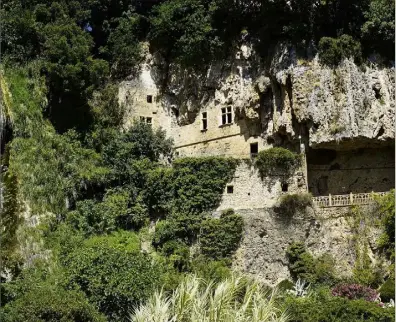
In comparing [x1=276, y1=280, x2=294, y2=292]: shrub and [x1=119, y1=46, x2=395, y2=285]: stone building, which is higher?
[x1=119, y1=46, x2=395, y2=285]: stone building

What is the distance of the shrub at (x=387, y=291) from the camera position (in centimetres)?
2974

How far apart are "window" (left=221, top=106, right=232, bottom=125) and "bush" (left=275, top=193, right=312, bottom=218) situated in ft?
25.2

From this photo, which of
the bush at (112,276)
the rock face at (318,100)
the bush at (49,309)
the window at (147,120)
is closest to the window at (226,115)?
the rock face at (318,100)

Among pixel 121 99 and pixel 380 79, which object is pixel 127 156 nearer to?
pixel 121 99

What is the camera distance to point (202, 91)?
41188 millimetres

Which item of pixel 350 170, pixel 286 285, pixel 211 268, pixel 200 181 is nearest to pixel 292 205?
pixel 286 285

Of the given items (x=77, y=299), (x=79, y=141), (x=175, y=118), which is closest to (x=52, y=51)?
(x=79, y=141)

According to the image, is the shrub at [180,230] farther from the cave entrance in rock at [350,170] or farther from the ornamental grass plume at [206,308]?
the ornamental grass plume at [206,308]

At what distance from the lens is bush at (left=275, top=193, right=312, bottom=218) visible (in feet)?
110

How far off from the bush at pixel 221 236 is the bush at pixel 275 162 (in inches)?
105

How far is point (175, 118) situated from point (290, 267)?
12.9m

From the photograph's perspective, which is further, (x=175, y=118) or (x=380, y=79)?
(x=175, y=118)

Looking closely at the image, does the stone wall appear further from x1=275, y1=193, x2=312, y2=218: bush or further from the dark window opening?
the dark window opening

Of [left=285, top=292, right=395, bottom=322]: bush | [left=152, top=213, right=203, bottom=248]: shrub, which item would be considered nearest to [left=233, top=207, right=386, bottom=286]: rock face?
[left=152, top=213, right=203, bottom=248]: shrub
